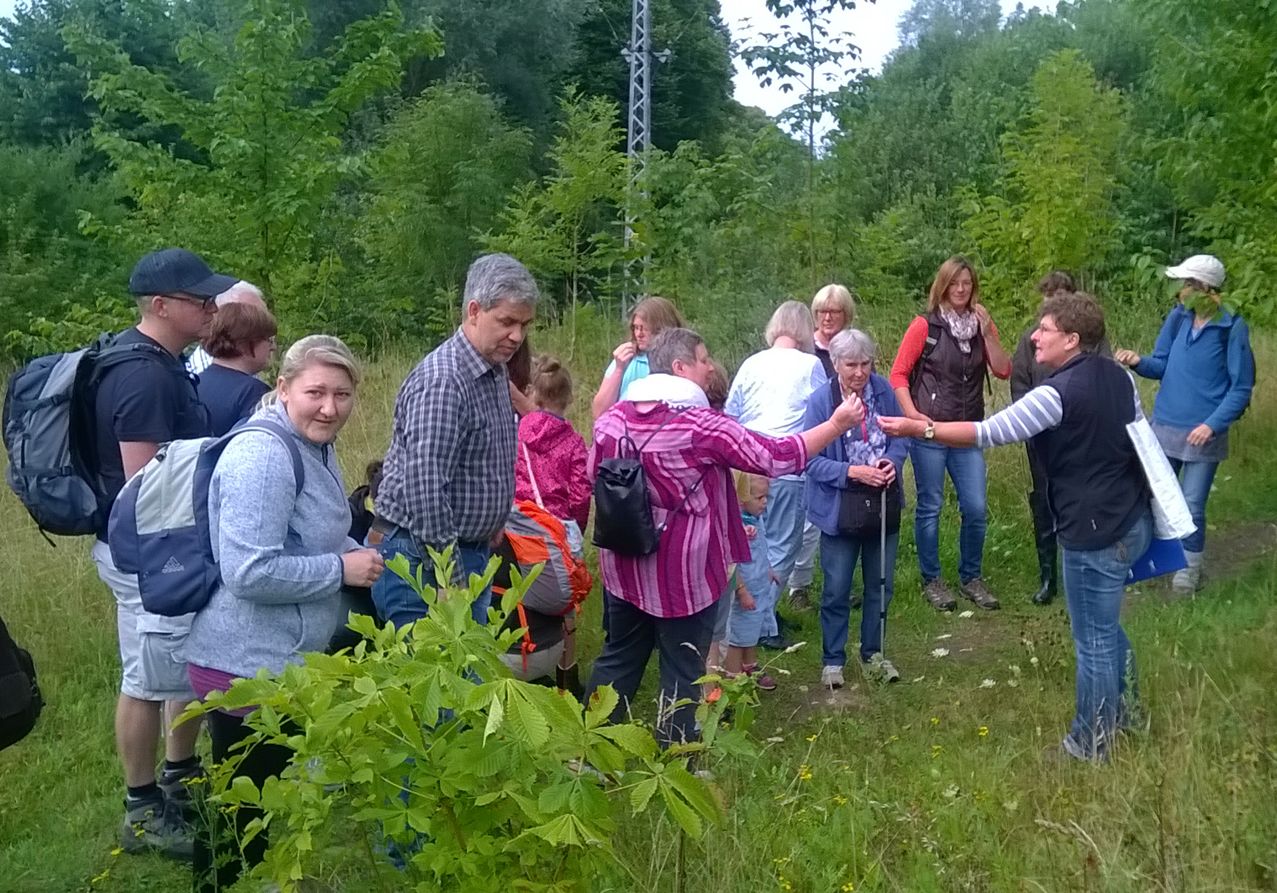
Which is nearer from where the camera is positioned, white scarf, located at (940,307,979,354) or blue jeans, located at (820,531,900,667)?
blue jeans, located at (820,531,900,667)

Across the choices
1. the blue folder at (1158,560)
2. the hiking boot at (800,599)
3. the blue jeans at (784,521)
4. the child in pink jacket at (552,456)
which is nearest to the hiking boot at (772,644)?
the blue jeans at (784,521)

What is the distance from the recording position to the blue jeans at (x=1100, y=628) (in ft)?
13.2

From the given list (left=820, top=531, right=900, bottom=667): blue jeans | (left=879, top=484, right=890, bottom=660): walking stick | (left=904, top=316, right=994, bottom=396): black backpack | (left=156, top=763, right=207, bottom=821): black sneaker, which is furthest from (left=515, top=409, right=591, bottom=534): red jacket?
(left=904, top=316, right=994, bottom=396): black backpack

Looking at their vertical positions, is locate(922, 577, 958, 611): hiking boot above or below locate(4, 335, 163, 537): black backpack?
below

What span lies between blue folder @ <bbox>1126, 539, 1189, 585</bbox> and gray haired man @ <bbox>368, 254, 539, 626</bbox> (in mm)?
2351

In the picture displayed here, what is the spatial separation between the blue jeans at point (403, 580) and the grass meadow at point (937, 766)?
0.84 m

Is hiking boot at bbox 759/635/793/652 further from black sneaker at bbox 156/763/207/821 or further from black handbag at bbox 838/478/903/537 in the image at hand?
Answer: black sneaker at bbox 156/763/207/821

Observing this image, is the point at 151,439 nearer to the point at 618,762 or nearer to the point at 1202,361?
the point at 618,762

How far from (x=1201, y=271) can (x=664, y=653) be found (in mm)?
3690

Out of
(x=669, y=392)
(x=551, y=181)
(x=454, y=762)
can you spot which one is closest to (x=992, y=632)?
(x=669, y=392)

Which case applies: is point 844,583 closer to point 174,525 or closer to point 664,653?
point 664,653

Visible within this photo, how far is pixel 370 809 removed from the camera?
2104 millimetres

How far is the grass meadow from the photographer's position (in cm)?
298

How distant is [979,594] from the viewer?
654 cm
